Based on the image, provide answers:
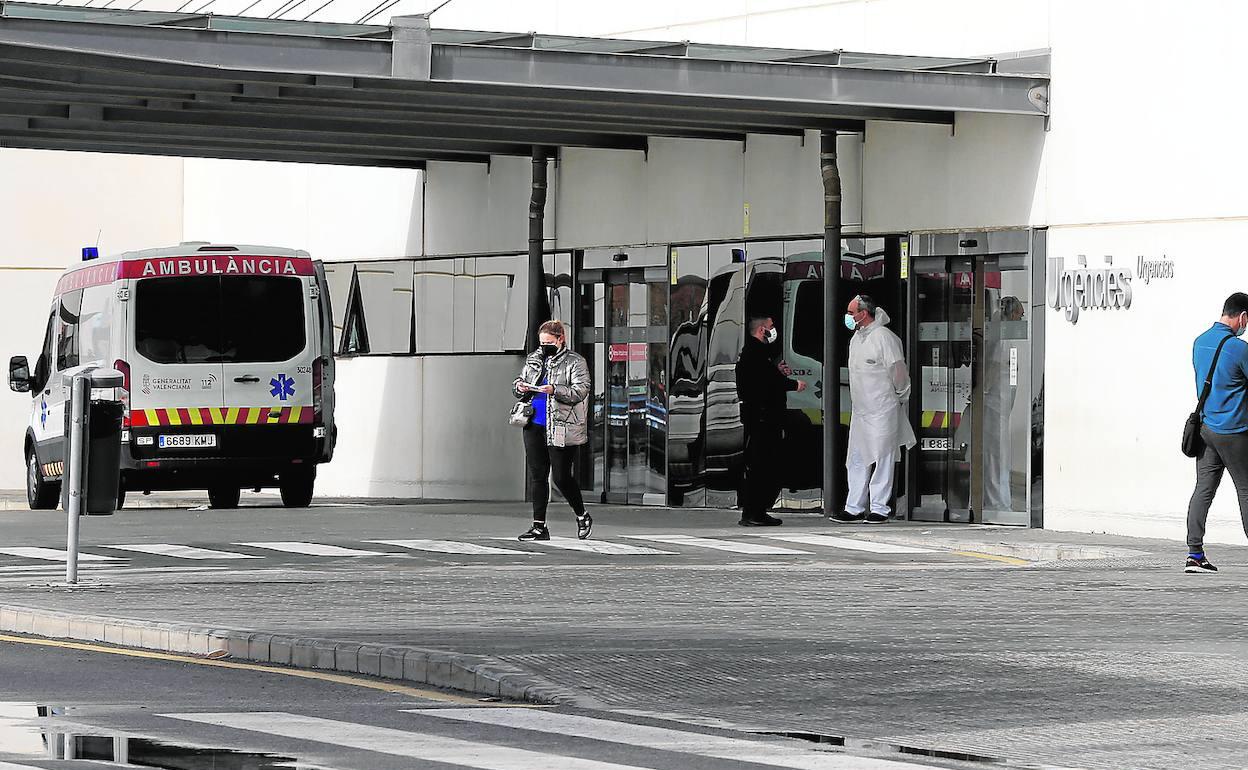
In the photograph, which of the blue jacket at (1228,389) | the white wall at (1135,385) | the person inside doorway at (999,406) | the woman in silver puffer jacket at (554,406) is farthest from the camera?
the person inside doorway at (999,406)

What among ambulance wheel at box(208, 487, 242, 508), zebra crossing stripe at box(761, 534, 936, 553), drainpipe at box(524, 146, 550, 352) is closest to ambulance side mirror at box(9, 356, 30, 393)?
ambulance wheel at box(208, 487, 242, 508)

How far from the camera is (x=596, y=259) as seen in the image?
2553cm

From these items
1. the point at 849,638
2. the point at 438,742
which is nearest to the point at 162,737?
the point at 438,742

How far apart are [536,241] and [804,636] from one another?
46.6 feet

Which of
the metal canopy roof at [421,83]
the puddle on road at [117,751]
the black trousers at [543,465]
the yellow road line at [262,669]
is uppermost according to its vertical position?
the metal canopy roof at [421,83]

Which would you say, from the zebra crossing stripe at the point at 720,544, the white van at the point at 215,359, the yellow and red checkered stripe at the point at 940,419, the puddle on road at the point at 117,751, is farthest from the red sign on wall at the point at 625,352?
the puddle on road at the point at 117,751

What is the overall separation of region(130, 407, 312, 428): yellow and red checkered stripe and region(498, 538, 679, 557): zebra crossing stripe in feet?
17.5

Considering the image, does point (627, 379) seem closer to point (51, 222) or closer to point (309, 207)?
point (309, 207)

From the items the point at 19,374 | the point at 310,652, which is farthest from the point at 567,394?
the point at 19,374

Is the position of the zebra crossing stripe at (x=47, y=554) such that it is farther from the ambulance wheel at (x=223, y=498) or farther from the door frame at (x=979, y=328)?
the door frame at (x=979, y=328)

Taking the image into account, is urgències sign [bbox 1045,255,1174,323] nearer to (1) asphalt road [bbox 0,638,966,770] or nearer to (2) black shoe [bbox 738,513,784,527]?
(2) black shoe [bbox 738,513,784,527]

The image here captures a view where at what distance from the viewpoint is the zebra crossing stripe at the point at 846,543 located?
18.7m

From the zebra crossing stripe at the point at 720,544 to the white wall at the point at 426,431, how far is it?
7212 mm

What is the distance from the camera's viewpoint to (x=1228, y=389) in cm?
1584
